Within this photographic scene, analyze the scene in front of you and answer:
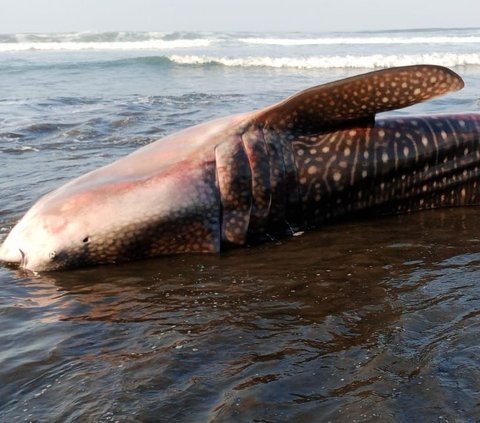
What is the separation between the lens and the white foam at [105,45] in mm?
40438

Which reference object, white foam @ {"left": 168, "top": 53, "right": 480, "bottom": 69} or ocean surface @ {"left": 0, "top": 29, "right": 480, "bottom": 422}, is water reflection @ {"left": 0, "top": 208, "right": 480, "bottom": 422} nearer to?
ocean surface @ {"left": 0, "top": 29, "right": 480, "bottom": 422}

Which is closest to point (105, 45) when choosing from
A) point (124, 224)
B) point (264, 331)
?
point (124, 224)

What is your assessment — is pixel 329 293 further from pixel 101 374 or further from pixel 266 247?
pixel 101 374

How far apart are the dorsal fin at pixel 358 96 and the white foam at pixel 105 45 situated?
38.9m

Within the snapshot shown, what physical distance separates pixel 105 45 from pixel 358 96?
41.5 m

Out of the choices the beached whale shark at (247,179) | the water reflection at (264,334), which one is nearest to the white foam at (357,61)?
the beached whale shark at (247,179)

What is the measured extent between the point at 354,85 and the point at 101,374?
7.23 ft

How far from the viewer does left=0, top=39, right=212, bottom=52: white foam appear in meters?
40.4

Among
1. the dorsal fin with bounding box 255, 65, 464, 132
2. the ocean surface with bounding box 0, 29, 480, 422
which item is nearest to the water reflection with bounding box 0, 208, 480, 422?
the ocean surface with bounding box 0, 29, 480, 422

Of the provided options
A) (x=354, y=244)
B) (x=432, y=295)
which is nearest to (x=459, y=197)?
(x=354, y=244)

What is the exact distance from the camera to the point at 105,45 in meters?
42.6

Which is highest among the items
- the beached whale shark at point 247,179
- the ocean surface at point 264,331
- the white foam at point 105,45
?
the white foam at point 105,45

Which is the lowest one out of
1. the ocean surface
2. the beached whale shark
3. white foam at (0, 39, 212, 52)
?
the ocean surface

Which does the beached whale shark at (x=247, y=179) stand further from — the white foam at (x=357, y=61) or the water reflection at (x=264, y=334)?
the white foam at (x=357, y=61)
